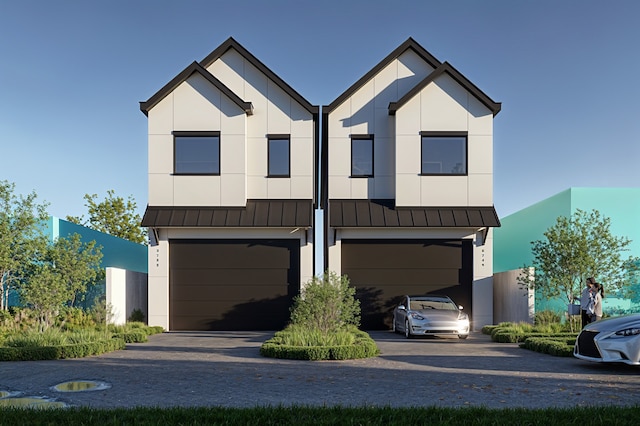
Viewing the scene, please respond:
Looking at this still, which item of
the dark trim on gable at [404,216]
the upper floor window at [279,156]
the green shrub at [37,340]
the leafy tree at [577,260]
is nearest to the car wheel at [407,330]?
the dark trim on gable at [404,216]

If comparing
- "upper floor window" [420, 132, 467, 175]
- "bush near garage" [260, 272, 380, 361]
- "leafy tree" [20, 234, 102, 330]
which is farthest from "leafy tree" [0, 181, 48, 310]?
"upper floor window" [420, 132, 467, 175]

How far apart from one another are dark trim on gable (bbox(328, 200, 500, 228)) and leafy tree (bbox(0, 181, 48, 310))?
9.99 meters

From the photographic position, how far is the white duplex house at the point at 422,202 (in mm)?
22562

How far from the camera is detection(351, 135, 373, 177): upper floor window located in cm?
2330

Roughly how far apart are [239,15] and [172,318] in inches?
411

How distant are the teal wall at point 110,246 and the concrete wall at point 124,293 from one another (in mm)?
4176

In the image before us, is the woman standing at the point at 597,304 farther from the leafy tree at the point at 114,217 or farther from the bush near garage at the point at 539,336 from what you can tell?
the leafy tree at the point at 114,217

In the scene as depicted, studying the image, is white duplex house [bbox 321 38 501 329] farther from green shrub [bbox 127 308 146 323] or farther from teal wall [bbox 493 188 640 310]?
green shrub [bbox 127 308 146 323]

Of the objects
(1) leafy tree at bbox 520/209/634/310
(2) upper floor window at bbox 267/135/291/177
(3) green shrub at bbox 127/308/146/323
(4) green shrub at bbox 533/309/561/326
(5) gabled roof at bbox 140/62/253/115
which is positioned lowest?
(3) green shrub at bbox 127/308/146/323

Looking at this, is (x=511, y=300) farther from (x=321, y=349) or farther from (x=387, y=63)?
(x=321, y=349)

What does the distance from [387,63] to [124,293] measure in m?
12.4

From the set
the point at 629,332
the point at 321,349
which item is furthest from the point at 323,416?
the point at 629,332

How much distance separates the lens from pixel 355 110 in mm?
23359

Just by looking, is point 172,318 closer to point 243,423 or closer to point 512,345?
point 512,345
